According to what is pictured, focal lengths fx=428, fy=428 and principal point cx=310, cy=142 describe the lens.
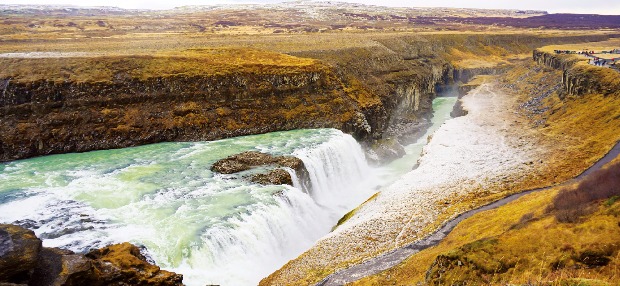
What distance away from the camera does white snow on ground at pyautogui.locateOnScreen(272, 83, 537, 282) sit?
79.5 feet

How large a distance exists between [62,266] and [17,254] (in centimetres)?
166

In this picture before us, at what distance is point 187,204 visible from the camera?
2816cm

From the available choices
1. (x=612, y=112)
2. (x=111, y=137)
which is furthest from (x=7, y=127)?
(x=612, y=112)

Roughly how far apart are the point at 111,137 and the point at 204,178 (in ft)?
44.0

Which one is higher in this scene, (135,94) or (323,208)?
(135,94)

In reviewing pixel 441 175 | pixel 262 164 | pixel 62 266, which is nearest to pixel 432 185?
pixel 441 175

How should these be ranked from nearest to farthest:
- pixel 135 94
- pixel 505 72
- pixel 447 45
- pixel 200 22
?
pixel 135 94, pixel 505 72, pixel 447 45, pixel 200 22

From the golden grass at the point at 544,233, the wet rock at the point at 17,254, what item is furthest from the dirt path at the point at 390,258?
the wet rock at the point at 17,254

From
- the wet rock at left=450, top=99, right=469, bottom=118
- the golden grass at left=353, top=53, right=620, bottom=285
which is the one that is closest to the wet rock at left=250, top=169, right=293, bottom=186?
the golden grass at left=353, top=53, right=620, bottom=285

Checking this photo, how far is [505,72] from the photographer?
10088 cm

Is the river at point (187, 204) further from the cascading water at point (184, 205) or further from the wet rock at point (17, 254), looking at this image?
the wet rock at point (17, 254)

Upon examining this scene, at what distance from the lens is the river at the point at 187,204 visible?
23.1 m

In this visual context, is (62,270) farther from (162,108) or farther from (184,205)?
(162,108)

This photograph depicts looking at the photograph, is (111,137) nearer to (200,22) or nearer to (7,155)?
(7,155)
